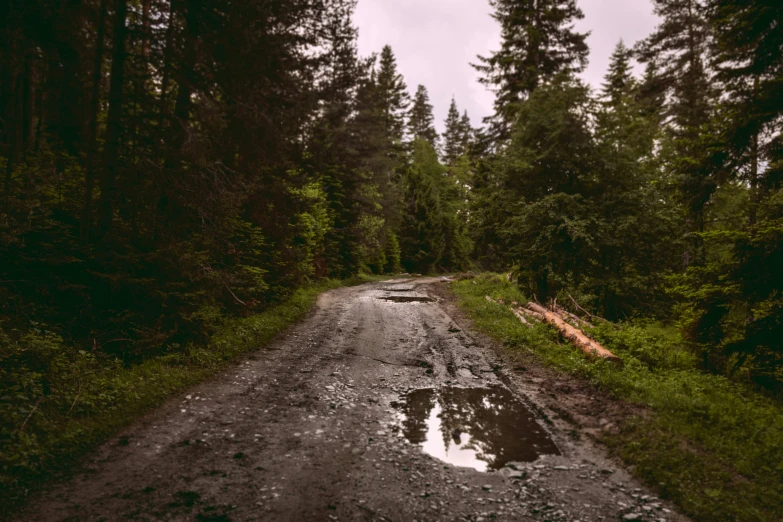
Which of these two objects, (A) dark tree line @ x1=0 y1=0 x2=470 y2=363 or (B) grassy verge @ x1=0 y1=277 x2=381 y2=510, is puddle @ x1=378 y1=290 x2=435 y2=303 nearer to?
(A) dark tree line @ x1=0 y1=0 x2=470 y2=363

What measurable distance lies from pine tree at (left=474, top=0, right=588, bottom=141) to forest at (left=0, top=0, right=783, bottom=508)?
302 inches

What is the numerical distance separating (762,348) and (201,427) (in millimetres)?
8176

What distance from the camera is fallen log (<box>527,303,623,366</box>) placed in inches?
323

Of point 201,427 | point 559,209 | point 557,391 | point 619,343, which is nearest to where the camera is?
point 201,427

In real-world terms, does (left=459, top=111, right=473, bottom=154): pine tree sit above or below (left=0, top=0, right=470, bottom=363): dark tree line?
above

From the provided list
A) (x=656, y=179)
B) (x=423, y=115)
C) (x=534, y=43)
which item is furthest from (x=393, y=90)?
(x=656, y=179)

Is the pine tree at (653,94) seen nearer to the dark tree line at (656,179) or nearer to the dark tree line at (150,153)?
the dark tree line at (656,179)

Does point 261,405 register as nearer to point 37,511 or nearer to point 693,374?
point 37,511

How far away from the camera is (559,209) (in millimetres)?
13852

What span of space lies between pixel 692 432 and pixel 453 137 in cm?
6513

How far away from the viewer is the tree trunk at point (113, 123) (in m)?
7.81

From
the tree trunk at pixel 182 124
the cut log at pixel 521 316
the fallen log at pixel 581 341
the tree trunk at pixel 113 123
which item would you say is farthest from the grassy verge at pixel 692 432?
the tree trunk at pixel 113 123

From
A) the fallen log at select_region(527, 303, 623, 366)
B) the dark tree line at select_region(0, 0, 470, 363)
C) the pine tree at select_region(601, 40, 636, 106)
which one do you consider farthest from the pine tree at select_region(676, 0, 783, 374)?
the pine tree at select_region(601, 40, 636, 106)

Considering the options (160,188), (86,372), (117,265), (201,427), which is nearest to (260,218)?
(160,188)
